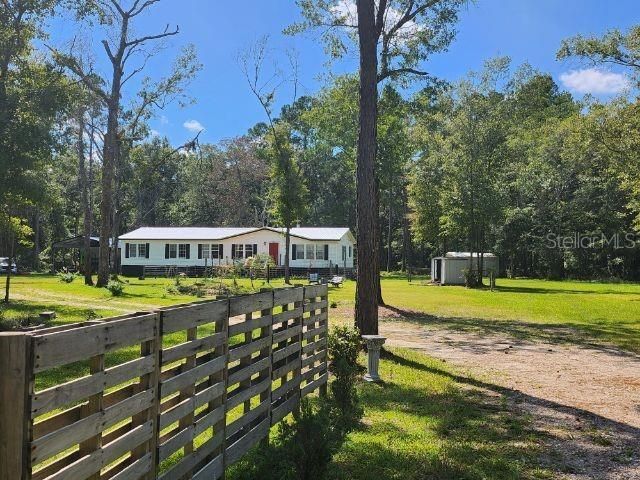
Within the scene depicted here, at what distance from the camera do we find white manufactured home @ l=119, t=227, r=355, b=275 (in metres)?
42.1

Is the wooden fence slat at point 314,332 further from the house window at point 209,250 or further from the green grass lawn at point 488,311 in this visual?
the house window at point 209,250

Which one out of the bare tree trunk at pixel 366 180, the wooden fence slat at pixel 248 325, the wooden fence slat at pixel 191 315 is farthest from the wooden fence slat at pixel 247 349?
the bare tree trunk at pixel 366 180

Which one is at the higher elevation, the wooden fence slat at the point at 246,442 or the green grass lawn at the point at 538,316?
the wooden fence slat at the point at 246,442

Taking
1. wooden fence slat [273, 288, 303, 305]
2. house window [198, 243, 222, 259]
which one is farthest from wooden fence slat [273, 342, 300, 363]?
house window [198, 243, 222, 259]

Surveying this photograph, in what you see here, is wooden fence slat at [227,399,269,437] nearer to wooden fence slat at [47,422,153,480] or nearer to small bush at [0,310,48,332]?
wooden fence slat at [47,422,153,480]

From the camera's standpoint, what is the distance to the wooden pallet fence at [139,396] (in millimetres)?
2012

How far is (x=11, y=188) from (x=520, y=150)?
36.9 metres

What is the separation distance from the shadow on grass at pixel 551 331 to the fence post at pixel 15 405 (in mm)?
10194

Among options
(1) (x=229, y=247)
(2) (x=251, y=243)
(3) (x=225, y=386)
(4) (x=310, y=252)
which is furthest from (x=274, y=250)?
(3) (x=225, y=386)

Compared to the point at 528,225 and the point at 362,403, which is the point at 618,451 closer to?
the point at 362,403

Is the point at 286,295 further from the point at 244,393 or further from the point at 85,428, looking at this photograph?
the point at 85,428

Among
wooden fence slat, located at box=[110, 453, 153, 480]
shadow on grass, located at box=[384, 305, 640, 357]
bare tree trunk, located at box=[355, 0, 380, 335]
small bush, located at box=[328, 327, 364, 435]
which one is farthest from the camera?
shadow on grass, located at box=[384, 305, 640, 357]
